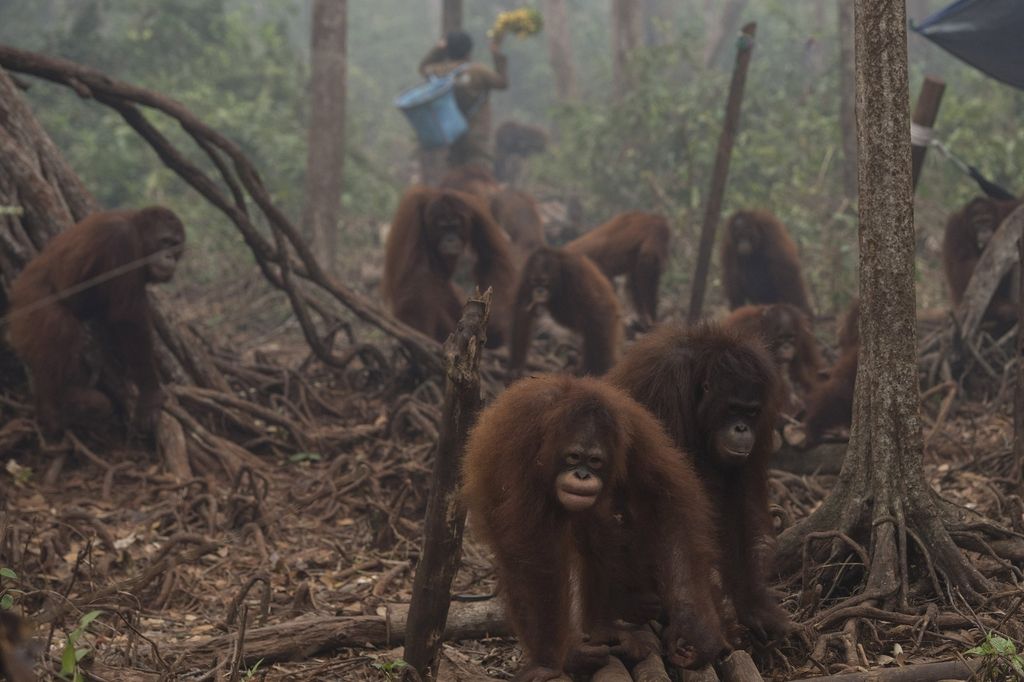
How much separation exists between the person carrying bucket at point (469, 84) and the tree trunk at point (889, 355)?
8967 millimetres

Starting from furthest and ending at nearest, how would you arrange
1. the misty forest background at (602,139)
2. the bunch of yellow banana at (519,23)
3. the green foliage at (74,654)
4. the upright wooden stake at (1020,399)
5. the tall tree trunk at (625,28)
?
1. the tall tree trunk at (625,28)
2. the bunch of yellow banana at (519,23)
3. the misty forest background at (602,139)
4. the upright wooden stake at (1020,399)
5. the green foliage at (74,654)

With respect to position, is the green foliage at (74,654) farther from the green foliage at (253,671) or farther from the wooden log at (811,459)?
the wooden log at (811,459)

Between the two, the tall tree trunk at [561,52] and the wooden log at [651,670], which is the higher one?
the tall tree trunk at [561,52]

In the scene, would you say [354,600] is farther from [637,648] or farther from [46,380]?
[46,380]

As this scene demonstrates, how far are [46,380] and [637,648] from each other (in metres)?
3.97

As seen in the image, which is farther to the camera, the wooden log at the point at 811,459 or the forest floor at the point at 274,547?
the wooden log at the point at 811,459

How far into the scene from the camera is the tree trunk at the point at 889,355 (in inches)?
151

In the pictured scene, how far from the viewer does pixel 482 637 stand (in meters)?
3.94

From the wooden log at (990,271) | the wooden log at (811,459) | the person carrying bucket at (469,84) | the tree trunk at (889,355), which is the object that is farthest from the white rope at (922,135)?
the person carrying bucket at (469,84)

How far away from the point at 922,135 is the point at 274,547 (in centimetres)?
465

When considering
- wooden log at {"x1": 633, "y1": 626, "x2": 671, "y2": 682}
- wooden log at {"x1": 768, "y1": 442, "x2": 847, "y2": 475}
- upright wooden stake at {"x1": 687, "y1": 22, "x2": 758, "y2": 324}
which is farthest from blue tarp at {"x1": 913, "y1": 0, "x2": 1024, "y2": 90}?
wooden log at {"x1": 633, "y1": 626, "x2": 671, "y2": 682}

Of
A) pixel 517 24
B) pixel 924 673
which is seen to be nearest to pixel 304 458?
pixel 924 673

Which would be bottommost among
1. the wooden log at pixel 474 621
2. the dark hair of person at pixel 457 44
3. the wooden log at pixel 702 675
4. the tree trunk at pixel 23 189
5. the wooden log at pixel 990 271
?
the wooden log at pixel 474 621

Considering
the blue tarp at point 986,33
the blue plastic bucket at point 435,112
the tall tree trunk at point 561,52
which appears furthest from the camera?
the tall tree trunk at point 561,52
